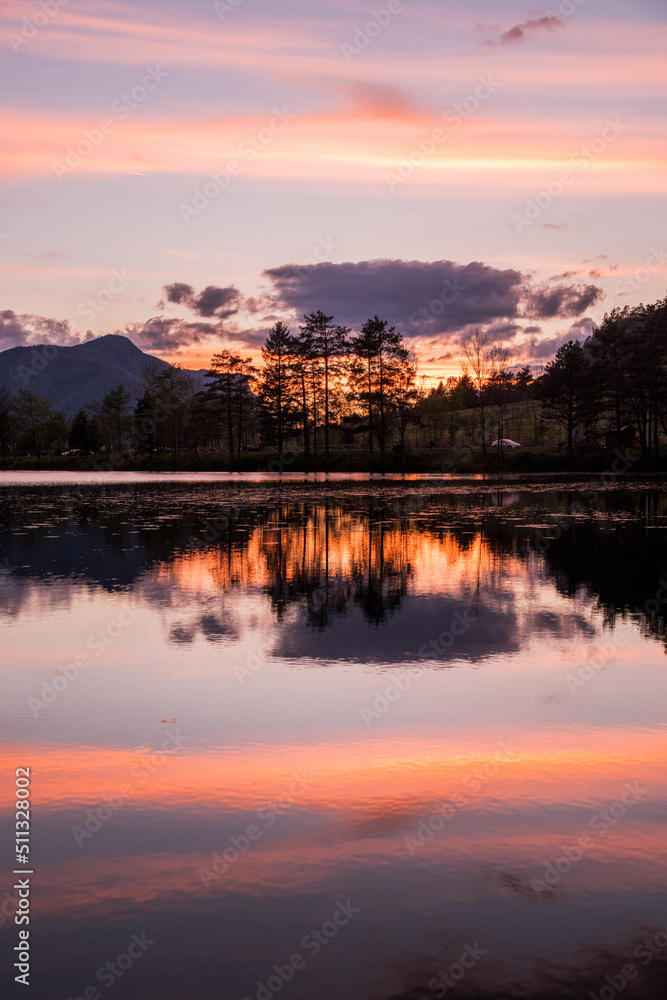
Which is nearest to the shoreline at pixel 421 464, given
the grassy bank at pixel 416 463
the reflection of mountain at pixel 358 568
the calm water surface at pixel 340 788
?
the grassy bank at pixel 416 463

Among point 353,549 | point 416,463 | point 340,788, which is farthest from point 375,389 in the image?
point 340,788

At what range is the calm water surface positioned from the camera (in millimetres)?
4723

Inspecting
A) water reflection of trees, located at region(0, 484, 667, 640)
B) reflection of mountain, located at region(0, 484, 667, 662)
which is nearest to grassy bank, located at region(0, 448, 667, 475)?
water reflection of trees, located at region(0, 484, 667, 640)

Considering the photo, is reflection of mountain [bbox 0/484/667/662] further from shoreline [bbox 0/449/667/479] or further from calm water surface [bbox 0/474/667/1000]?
shoreline [bbox 0/449/667/479]

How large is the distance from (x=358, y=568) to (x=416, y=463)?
8082cm

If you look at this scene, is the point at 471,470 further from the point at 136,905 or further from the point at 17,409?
the point at 17,409

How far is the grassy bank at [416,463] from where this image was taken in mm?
88000

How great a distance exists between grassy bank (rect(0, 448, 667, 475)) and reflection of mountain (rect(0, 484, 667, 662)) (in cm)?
5052

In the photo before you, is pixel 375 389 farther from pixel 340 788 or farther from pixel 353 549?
pixel 340 788

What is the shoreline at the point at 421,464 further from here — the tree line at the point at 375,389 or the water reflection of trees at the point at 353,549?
the water reflection of trees at the point at 353,549

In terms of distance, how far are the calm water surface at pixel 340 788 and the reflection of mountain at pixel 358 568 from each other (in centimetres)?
17

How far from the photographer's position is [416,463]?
100m


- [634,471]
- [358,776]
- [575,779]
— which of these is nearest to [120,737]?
[358,776]

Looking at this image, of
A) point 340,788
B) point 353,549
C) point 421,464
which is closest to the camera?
point 340,788
